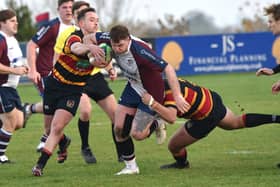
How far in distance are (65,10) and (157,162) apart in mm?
2674

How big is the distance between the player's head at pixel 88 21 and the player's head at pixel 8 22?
1530 millimetres

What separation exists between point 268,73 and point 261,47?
24.7m

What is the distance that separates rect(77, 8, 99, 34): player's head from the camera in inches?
371

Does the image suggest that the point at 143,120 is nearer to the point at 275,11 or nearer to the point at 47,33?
the point at 275,11

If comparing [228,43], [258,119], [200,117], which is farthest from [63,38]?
[228,43]

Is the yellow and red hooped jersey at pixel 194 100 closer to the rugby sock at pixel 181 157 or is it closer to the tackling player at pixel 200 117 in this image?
the tackling player at pixel 200 117

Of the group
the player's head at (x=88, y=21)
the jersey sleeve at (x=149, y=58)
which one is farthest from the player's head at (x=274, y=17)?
the player's head at (x=88, y=21)

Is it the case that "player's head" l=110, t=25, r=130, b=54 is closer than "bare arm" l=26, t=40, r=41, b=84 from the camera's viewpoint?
Yes

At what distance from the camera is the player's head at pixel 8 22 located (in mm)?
10656

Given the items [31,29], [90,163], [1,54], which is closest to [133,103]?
[90,163]

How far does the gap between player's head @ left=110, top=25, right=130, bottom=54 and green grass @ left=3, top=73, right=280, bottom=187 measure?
1432 millimetres

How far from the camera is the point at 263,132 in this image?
13.2 meters

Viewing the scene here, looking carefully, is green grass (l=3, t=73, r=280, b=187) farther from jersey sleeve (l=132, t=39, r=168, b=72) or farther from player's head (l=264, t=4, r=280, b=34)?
player's head (l=264, t=4, r=280, b=34)

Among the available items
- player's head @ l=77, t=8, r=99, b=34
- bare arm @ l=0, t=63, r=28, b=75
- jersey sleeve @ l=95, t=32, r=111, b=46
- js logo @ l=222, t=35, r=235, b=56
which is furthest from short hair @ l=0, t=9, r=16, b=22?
js logo @ l=222, t=35, r=235, b=56
